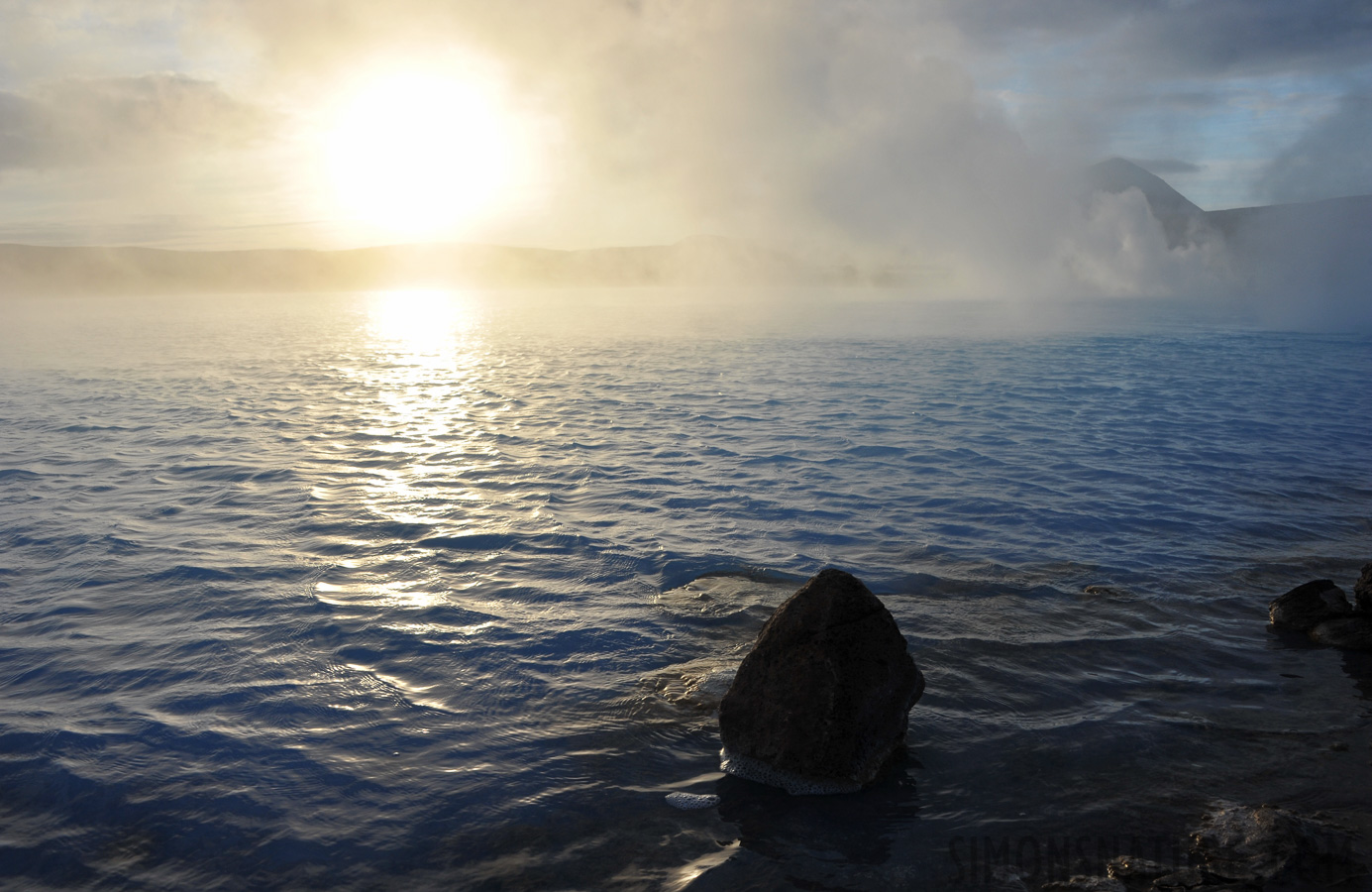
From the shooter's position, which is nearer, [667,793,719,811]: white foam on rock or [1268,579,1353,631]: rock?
[667,793,719,811]: white foam on rock

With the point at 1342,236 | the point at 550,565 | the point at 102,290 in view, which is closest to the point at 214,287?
the point at 102,290

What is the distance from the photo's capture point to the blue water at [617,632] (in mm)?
4184

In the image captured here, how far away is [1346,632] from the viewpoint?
6164mm

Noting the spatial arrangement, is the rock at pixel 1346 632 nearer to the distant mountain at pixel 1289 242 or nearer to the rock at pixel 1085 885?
the rock at pixel 1085 885

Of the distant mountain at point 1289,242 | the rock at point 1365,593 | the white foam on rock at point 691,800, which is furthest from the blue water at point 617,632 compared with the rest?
the distant mountain at point 1289,242

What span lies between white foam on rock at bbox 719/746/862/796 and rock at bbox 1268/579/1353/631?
173 inches

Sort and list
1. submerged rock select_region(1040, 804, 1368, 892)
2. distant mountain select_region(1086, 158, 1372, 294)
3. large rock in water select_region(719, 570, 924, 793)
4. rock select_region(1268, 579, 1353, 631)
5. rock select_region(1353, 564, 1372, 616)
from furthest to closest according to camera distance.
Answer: distant mountain select_region(1086, 158, 1372, 294)
rock select_region(1268, 579, 1353, 631)
rock select_region(1353, 564, 1372, 616)
large rock in water select_region(719, 570, 924, 793)
submerged rock select_region(1040, 804, 1368, 892)

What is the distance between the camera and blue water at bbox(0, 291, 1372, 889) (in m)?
4.18

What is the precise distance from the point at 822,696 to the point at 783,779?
51 cm

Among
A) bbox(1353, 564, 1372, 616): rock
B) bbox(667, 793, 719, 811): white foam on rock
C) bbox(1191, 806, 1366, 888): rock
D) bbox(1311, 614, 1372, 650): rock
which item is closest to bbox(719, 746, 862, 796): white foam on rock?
bbox(667, 793, 719, 811): white foam on rock

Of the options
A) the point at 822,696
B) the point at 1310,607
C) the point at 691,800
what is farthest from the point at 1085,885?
the point at 1310,607

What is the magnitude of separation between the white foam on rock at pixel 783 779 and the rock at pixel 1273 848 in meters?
1.67

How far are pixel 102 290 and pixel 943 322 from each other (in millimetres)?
122913

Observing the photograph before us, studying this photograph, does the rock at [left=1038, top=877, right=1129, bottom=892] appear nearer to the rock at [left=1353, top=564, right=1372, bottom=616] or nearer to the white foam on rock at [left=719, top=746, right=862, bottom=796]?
the white foam on rock at [left=719, top=746, right=862, bottom=796]
